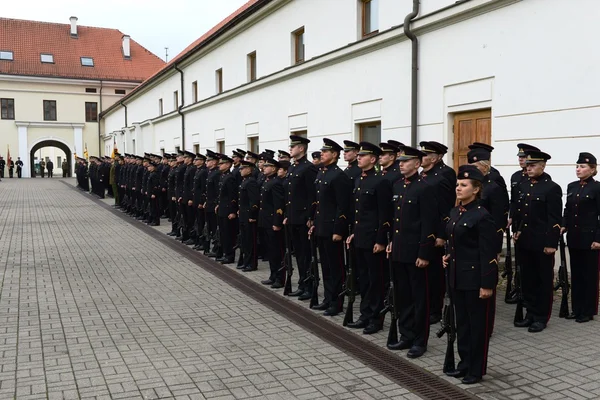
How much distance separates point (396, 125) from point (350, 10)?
10.4 feet

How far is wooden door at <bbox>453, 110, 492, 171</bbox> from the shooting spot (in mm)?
9586

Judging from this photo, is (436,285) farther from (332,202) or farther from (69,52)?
(69,52)

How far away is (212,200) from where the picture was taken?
36.8 feet

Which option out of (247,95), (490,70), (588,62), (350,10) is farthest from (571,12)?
(247,95)

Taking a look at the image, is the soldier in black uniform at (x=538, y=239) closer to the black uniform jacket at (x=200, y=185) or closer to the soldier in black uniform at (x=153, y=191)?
the black uniform jacket at (x=200, y=185)

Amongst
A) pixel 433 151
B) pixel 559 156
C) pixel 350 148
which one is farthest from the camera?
pixel 559 156

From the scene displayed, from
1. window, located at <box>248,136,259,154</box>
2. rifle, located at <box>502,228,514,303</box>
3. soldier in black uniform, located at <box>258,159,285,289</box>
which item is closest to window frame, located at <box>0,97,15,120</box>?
window, located at <box>248,136,259,154</box>

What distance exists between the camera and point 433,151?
241 inches

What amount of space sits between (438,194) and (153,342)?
127 inches

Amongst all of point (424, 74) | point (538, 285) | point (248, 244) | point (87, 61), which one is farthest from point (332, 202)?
point (87, 61)

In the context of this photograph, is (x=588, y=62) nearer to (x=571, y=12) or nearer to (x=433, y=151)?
(x=571, y=12)

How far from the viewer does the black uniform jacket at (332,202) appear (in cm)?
687

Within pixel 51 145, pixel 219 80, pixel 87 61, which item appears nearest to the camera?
pixel 219 80

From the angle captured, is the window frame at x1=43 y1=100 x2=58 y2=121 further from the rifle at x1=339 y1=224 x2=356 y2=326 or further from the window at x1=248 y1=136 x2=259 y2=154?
the rifle at x1=339 y1=224 x2=356 y2=326
